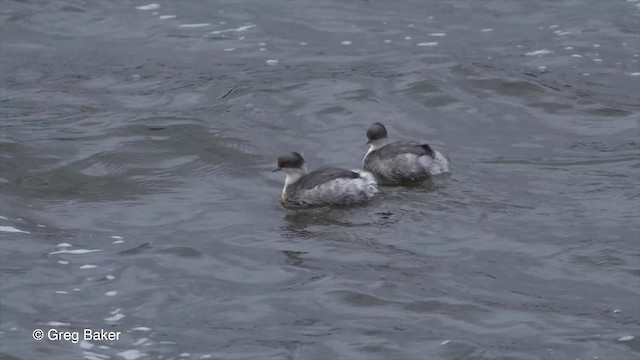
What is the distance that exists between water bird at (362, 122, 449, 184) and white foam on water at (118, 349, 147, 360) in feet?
16.2

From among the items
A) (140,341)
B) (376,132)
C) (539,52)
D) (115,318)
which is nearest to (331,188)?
(376,132)

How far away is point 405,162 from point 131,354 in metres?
5.04

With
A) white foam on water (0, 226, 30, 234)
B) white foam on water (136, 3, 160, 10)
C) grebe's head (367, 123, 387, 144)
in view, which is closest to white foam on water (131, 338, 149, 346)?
white foam on water (0, 226, 30, 234)

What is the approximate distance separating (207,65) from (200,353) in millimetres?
9541

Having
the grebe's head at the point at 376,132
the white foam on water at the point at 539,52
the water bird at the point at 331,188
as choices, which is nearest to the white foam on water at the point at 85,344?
the water bird at the point at 331,188

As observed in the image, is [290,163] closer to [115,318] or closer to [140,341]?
[115,318]

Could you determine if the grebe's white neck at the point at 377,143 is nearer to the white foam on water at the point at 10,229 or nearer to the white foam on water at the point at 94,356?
the white foam on water at the point at 10,229

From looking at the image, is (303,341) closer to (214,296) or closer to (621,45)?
(214,296)

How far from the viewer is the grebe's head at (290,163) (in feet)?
46.2

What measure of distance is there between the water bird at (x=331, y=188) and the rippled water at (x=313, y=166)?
21 cm

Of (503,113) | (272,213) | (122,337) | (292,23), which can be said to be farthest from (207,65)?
(122,337)

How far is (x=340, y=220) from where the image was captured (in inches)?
526

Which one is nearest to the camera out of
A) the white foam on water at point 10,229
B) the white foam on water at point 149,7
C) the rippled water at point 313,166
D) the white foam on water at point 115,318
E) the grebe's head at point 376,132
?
the rippled water at point 313,166

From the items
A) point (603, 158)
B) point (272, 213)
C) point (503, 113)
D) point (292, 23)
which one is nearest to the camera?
point (272, 213)
